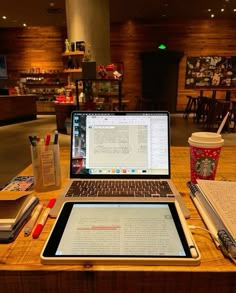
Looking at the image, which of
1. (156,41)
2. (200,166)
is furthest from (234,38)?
(200,166)

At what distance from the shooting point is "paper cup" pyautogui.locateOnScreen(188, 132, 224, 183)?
36.5 inches

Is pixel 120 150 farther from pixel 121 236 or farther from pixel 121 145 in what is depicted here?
pixel 121 236

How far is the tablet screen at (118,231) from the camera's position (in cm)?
62

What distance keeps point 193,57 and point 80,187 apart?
9.10m

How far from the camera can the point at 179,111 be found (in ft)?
31.1

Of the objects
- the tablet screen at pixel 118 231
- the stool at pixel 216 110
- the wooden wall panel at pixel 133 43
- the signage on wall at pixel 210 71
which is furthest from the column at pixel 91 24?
the tablet screen at pixel 118 231

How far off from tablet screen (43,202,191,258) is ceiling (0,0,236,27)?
717 centimetres

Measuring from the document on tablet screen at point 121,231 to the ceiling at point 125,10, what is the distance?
718 centimetres

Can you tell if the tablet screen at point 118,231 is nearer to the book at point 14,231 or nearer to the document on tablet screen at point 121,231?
the document on tablet screen at point 121,231

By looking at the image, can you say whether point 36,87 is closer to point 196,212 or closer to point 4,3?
point 4,3

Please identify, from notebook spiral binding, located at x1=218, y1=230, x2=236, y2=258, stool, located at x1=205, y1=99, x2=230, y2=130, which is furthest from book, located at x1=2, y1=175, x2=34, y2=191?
stool, located at x1=205, y1=99, x2=230, y2=130

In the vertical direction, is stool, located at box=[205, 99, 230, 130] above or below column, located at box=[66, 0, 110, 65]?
below

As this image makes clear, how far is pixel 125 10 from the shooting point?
25.1 ft

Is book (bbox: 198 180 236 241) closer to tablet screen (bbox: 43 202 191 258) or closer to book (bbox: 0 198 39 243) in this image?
tablet screen (bbox: 43 202 191 258)
